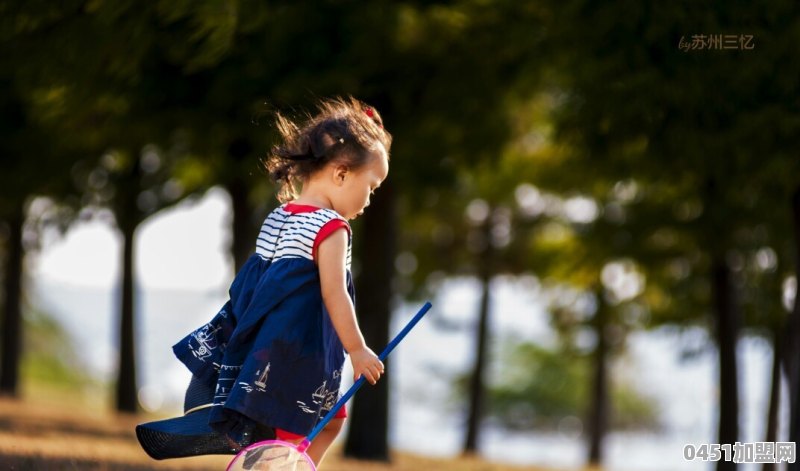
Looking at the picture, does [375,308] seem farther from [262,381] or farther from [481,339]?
[262,381]

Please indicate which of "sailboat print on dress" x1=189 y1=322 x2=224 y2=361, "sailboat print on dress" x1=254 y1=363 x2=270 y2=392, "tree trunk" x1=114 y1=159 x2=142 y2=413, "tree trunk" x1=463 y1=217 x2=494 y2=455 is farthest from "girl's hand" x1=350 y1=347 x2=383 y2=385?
"tree trunk" x1=463 y1=217 x2=494 y2=455

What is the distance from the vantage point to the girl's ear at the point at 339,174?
4.48m

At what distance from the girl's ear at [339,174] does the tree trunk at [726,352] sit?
703 cm

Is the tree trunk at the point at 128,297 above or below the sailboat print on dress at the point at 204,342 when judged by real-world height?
above

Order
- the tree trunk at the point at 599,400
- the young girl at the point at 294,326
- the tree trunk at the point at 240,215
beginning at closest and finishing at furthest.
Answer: the young girl at the point at 294,326 → the tree trunk at the point at 240,215 → the tree trunk at the point at 599,400

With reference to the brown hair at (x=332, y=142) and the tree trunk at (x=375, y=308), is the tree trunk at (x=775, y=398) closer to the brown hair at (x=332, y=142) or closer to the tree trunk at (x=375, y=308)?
the tree trunk at (x=375, y=308)

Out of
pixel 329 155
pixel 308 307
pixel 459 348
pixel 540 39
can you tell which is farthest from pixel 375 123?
pixel 459 348

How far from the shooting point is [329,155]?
448 centimetres

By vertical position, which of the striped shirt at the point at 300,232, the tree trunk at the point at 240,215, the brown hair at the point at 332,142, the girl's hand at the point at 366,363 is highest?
the tree trunk at the point at 240,215

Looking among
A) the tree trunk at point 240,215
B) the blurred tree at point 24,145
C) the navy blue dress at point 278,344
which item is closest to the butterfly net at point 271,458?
the navy blue dress at point 278,344

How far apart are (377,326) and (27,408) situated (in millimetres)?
5275

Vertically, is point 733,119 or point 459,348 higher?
point 459,348

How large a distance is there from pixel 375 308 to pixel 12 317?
8.46 m

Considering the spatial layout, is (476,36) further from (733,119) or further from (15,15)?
(15,15)
